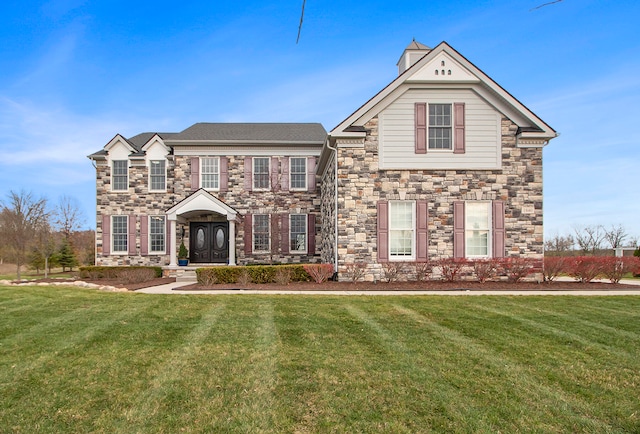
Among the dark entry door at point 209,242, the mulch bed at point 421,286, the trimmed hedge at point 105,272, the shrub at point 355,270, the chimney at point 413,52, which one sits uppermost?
the chimney at point 413,52

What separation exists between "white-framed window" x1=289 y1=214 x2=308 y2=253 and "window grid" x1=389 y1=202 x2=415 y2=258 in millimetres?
6424

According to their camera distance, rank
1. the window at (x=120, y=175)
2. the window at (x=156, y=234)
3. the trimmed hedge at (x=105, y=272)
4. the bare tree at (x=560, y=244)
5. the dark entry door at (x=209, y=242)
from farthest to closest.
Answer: the bare tree at (x=560, y=244), the window at (x=120, y=175), the window at (x=156, y=234), the dark entry door at (x=209, y=242), the trimmed hedge at (x=105, y=272)

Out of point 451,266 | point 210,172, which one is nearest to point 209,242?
point 210,172

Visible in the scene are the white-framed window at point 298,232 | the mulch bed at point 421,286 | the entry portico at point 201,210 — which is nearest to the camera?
the mulch bed at point 421,286

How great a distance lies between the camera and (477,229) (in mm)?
13805

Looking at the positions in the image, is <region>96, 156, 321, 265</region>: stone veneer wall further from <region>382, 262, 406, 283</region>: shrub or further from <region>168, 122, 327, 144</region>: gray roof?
<region>382, 262, 406, 283</region>: shrub

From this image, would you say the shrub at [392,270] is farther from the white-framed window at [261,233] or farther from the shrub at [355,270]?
the white-framed window at [261,233]

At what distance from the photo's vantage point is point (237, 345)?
18.5 ft

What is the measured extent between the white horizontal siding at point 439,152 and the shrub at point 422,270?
10.7 feet

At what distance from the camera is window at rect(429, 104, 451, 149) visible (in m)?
13.8

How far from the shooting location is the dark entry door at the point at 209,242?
62.6ft

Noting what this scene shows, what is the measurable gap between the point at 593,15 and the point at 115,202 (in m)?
20.7

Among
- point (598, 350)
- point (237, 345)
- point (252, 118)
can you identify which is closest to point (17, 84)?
point (252, 118)

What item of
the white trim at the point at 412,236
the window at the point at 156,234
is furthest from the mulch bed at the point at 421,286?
the window at the point at 156,234
